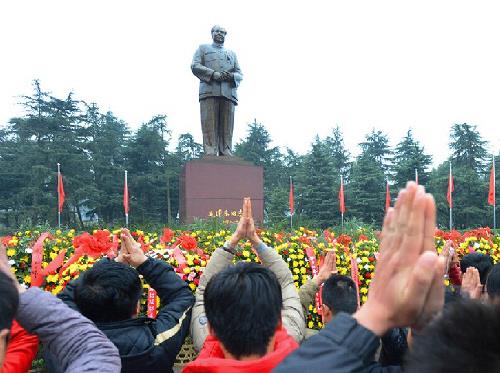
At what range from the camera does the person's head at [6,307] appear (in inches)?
35.2

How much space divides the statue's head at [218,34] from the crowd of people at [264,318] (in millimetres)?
7441

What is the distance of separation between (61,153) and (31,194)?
2.72 m

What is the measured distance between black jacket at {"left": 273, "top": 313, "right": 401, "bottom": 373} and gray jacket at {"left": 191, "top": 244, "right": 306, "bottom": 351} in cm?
94

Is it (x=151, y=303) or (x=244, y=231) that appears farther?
(x=151, y=303)

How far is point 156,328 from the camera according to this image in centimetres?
161

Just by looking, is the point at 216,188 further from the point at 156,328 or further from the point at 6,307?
the point at 6,307

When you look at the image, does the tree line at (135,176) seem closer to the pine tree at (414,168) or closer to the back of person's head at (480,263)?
the pine tree at (414,168)

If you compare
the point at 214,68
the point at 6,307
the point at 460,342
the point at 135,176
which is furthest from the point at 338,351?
the point at 135,176

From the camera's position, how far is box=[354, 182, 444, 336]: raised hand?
750 mm

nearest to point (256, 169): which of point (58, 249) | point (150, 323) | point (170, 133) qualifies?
point (58, 249)

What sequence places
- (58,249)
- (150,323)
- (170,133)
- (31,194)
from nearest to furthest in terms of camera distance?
1. (150,323)
2. (58,249)
3. (31,194)
4. (170,133)

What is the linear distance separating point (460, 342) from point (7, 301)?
2.71 ft

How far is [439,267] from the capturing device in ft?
2.37

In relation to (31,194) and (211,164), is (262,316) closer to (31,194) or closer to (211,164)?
(211,164)
